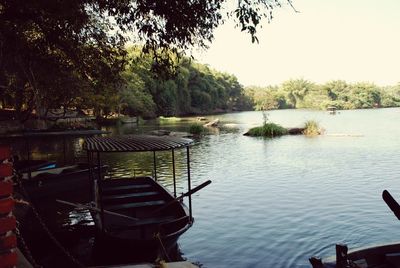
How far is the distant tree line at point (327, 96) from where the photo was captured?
147 meters

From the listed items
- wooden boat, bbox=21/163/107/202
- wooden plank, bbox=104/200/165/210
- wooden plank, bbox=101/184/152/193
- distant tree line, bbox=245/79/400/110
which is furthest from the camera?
distant tree line, bbox=245/79/400/110

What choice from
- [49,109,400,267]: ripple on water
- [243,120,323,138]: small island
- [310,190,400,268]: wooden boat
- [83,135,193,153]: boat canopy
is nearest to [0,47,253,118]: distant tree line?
[243,120,323,138]: small island

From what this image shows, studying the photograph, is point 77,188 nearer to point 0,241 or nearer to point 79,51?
point 79,51

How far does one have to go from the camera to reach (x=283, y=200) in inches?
772

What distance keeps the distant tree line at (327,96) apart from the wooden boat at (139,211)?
13110cm

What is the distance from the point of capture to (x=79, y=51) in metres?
18.3

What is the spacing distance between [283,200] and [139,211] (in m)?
8.54

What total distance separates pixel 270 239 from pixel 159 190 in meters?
4.50

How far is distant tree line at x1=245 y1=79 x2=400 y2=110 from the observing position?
147125 mm

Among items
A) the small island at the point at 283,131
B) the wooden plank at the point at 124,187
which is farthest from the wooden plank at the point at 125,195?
the small island at the point at 283,131

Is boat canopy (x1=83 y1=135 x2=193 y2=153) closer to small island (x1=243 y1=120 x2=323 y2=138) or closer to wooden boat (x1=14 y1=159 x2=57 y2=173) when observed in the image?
wooden boat (x1=14 y1=159 x2=57 y2=173)

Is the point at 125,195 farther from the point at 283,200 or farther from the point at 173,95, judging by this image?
the point at 173,95

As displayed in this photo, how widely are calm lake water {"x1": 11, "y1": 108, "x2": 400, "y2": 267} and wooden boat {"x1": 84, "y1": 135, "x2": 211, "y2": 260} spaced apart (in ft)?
4.87

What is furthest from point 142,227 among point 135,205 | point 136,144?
point 136,144
